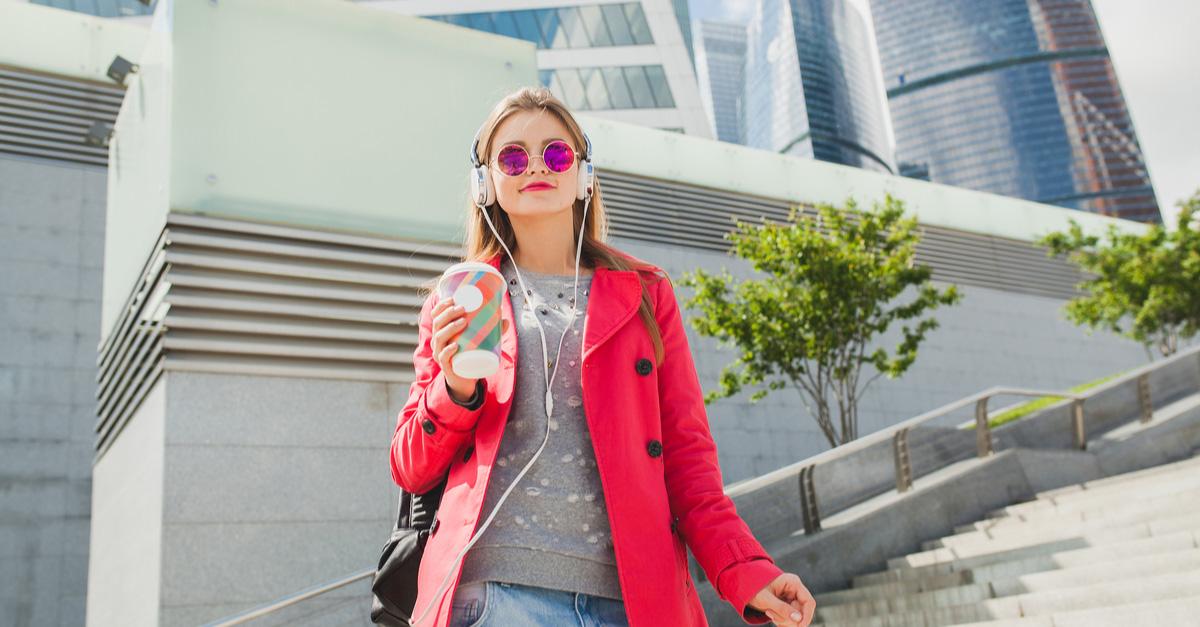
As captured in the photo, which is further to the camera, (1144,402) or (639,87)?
(639,87)

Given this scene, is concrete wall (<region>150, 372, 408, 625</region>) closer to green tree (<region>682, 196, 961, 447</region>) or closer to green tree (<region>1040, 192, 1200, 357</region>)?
green tree (<region>682, 196, 961, 447</region>)

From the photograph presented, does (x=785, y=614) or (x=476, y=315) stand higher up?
(x=476, y=315)

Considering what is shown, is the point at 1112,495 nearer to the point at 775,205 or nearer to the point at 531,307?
the point at 531,307

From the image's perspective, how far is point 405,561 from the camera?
192 cm

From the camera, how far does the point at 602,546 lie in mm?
1710

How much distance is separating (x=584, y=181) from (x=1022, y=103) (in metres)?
125

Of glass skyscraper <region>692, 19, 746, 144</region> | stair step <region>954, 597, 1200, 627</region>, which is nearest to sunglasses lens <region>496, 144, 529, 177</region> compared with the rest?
stair step <region>954, 597, 1200, 627</region>

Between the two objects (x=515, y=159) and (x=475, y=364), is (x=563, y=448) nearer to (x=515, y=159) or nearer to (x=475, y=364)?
(x=475, y=364)

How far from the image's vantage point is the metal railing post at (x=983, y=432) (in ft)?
30.2

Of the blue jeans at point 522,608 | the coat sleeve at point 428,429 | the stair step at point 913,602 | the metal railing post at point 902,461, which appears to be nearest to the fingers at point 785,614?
the blue jeans at point 522,608

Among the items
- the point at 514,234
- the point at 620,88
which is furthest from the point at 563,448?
the point at 620,88

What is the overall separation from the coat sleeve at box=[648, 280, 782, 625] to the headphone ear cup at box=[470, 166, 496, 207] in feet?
1.49

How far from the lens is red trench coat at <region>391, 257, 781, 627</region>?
5.55 ft

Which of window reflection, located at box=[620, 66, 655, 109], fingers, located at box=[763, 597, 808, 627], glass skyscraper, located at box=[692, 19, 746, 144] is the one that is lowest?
fingers, located at box=[763, 597, 808, 627]
